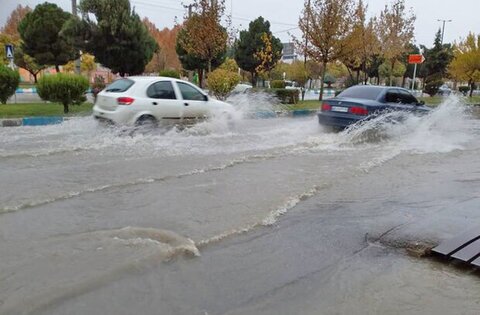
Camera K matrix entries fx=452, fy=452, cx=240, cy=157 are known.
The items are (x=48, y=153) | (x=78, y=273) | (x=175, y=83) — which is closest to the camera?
(x=78, y=273)

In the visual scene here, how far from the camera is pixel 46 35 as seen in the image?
30.0 m

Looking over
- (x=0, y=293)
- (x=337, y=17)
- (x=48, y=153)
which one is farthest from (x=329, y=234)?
(x=337, y=17)

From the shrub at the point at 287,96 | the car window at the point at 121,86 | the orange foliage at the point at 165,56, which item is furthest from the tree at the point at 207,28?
the orange foliage at the point at 165,56

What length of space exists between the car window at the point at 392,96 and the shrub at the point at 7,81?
11128 mm

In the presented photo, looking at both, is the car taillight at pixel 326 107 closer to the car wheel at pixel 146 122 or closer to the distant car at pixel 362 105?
the distant car at pixel 362 105

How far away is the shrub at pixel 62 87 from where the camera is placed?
13812 mm

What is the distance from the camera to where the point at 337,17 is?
2259 centimetres

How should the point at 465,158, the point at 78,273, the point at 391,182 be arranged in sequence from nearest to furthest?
the point at 78,273 → the point at 391,182 → the point at 465,158

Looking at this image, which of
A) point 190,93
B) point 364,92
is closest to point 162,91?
point 190,93

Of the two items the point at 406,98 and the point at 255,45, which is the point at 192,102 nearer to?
the point at 406,98

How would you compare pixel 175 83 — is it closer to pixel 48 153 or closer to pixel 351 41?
pixel 48 153

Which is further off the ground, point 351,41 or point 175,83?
point 351,41

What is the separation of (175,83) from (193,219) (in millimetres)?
6531

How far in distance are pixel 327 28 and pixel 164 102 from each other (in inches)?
574
